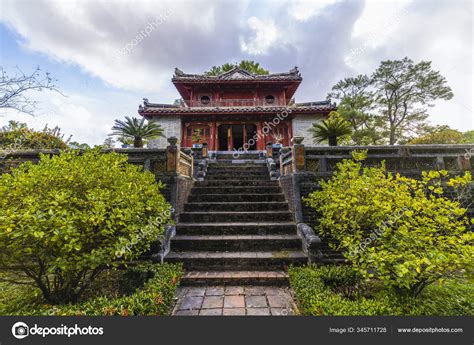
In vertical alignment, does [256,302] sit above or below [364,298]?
below

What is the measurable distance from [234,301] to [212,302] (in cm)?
33

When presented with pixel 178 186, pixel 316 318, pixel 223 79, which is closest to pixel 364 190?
pixel 316 318

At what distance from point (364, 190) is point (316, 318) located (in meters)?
2.23

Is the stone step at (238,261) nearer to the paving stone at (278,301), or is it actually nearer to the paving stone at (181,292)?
the paving stone at (181,292)

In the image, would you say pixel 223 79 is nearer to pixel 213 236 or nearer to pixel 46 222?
pixel 213 236

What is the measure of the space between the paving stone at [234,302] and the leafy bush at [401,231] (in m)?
1.71

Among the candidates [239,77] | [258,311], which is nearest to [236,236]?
[258,311]

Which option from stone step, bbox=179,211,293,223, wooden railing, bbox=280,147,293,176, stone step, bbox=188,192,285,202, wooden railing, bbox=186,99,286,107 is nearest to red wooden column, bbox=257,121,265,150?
wooden railing, bbox=186,99,286,107

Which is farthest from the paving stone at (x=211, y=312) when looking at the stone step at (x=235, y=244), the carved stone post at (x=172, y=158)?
the carved stone post at (x=172, y=158)

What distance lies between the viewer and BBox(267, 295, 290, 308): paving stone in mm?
3029

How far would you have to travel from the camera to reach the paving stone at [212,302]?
3.03 meters

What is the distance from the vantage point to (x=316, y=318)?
7.32ft

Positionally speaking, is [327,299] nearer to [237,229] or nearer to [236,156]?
[237,229]

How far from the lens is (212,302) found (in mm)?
3125
